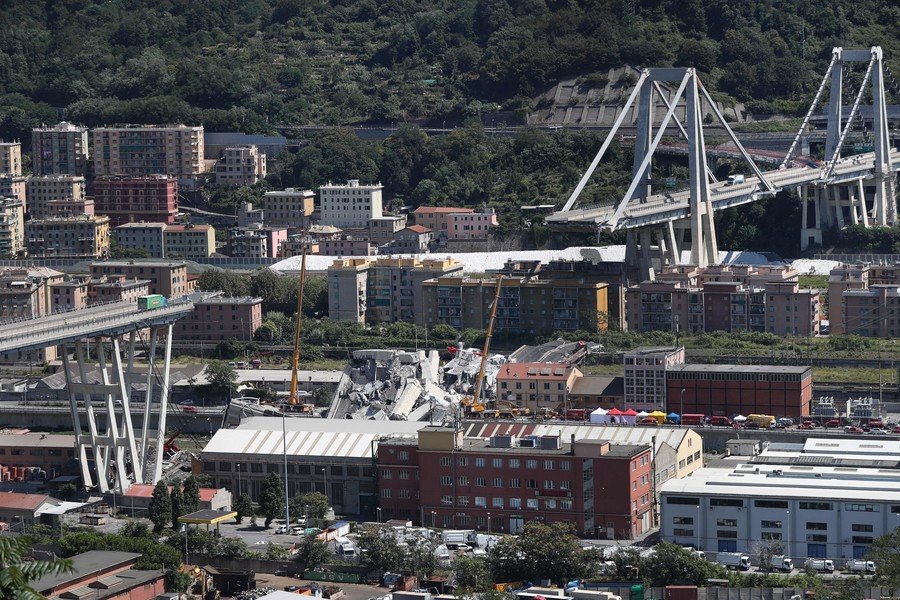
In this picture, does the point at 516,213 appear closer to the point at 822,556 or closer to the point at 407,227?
the point at 407,227

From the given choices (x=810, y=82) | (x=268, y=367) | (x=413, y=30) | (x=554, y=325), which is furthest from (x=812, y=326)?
(x=413, y=30)

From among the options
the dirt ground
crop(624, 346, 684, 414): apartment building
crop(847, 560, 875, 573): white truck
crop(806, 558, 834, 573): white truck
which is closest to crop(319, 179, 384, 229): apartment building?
crop(624, 346, 684, 414): apartment building

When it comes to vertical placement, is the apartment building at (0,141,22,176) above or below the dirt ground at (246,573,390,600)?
above

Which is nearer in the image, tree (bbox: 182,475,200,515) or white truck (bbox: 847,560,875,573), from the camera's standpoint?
white truck (bbox: 847,560,875,573)

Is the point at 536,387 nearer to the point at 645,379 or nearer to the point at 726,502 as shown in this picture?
the point at 645,379

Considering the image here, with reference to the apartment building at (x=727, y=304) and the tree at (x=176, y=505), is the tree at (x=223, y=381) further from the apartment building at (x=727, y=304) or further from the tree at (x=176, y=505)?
the tree at (x=176, y=505)

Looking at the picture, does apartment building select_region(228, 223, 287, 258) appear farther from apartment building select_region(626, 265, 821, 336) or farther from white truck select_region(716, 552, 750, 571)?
white truck select_region(716, 552, 750, 571)

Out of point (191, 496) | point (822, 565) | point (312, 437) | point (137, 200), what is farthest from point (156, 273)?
point (822, 565)
